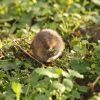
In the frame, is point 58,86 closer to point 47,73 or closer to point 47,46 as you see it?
point 47,73

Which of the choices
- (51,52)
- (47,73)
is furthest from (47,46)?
(47,73)

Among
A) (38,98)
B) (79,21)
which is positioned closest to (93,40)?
(79,21)

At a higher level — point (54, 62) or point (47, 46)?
point (47, 46)

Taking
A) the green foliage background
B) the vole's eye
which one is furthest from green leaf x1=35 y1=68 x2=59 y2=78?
the vole's eye

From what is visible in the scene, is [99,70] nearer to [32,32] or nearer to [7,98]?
[7,98]

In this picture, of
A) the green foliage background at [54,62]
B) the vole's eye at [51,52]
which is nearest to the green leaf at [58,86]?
the green foliage background at [54,62]

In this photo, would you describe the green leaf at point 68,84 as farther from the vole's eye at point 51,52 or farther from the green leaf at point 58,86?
the vole's eye at point 51,52
